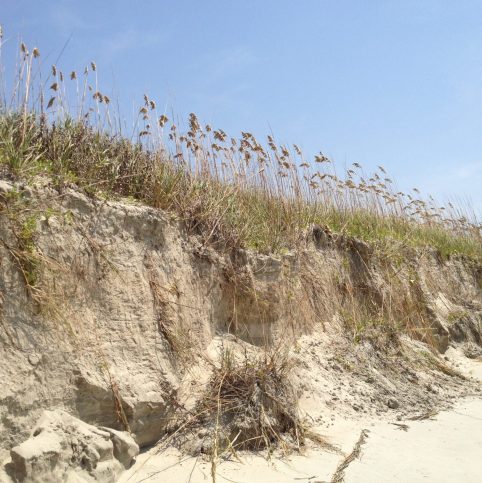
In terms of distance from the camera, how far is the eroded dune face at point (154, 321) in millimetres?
3357

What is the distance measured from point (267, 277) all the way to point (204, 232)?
32.7 inches

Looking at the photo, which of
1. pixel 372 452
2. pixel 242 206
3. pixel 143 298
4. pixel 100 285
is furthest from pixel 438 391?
pixel 100 285

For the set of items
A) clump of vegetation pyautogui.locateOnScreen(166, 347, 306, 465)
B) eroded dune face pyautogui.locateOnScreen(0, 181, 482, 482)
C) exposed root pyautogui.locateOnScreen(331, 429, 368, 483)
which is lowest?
exposed root pyautogui.locateOnScreen(331, 429, 368, 483)

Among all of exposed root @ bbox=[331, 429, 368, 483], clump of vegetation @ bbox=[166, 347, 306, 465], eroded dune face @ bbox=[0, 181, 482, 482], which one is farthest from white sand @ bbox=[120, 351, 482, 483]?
eroded dune face @ bbox=[0, 181, 482, 482]

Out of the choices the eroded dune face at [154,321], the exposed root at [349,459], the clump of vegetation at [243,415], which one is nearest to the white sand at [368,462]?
the exposed root at [349,459]

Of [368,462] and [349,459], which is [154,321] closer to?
[349,459]

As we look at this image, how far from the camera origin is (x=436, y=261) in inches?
355

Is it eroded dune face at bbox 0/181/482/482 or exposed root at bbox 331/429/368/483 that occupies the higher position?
eroded dune face at bbox 0/181/482/482

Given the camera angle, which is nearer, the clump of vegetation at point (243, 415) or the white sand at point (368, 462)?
the white sand at point (368, 462)

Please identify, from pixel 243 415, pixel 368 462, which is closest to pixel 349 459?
pixel 368 462

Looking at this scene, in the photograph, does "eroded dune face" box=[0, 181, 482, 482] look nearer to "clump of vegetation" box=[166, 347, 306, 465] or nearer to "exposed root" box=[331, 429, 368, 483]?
"clump of vegetation" box=[166, 347, 306, 465]

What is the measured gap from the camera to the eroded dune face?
336 centimetres

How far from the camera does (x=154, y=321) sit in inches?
165

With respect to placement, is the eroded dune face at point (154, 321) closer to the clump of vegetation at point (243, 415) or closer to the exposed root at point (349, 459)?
the clump of vegetation at point (243, 415)
